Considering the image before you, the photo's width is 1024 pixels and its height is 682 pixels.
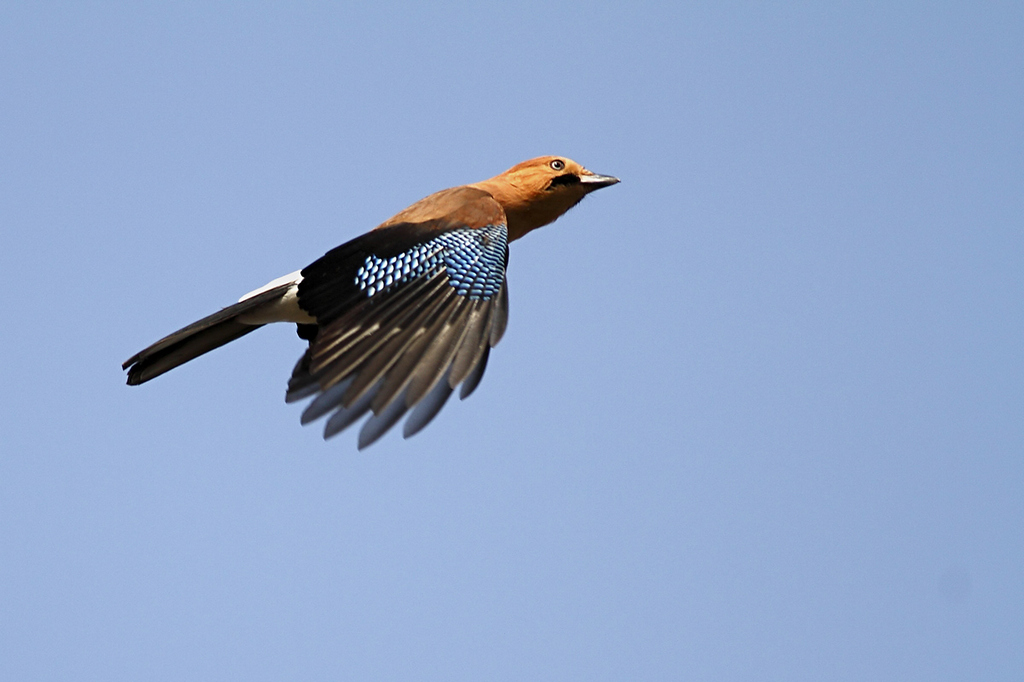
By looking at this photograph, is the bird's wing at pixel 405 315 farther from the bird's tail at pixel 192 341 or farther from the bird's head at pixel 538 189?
the bird's head at pixel 538 189

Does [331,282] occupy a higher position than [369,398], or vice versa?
[331,282]

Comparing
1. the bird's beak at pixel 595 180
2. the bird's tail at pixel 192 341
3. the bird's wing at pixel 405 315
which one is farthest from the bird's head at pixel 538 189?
the bird's tail at pixel 192 341

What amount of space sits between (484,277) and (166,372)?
2.63m

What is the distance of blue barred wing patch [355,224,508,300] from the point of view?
8.93 m

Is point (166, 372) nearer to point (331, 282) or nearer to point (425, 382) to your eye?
point (331, 282)

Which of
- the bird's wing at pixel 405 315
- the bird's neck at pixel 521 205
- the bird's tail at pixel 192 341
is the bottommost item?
the bird's wing at pixel 405 315

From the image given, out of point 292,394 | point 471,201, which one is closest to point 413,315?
point 292,394

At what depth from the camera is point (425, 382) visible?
26.0 feet

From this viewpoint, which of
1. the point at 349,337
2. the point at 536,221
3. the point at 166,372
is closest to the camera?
the point at 349,337

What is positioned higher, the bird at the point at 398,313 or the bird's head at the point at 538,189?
the bird's head at the point at 538,189

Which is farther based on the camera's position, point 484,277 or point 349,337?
point 484,277

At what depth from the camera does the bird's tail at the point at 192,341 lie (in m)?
9.88

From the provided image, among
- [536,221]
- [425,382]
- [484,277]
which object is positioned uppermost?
[536,221]

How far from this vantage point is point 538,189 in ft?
37.9
